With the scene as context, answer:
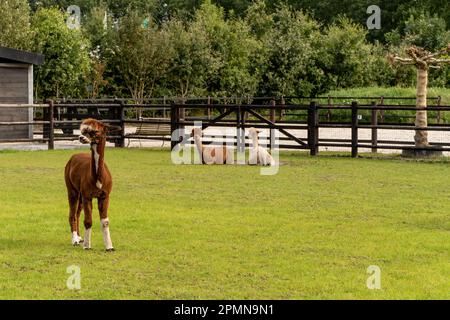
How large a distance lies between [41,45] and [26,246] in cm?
3311

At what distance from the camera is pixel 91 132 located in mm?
9789

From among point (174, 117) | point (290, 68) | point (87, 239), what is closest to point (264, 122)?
point (174, 117)

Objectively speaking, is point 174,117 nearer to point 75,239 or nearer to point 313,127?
point 313,127

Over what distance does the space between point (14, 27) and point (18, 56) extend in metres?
16.3

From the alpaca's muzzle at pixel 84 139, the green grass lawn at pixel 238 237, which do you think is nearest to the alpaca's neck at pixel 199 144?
the green grass lawn at pixel 238 237

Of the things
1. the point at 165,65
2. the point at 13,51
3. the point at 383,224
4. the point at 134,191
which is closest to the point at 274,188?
the point at 134,191

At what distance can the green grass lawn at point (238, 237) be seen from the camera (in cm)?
823

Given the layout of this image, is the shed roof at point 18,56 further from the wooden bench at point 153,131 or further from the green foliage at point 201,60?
the green foliage at point 201,60

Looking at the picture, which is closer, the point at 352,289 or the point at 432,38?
the point at 352,289

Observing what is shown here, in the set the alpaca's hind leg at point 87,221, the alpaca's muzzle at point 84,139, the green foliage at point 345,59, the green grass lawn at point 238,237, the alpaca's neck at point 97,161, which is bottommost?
the green grass lawn at point 238,237

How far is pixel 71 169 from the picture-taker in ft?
34.1

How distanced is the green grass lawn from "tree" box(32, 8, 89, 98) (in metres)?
24.3

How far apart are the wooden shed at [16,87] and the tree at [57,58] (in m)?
12.9
